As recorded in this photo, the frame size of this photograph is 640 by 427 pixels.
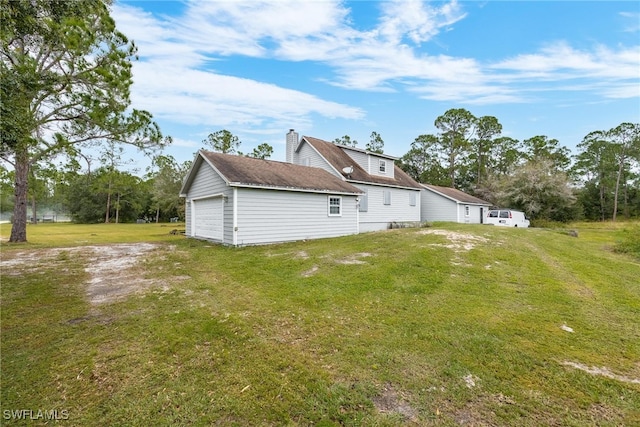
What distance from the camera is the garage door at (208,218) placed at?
12906 mm

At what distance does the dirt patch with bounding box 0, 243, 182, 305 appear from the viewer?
616cm

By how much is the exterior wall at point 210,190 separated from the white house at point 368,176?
738cm

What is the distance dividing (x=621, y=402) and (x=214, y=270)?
7.95 m

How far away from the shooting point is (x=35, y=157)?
13.9m

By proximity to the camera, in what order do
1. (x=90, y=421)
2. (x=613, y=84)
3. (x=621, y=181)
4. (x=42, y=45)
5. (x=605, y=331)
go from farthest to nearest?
1. (x=621, y=181)
2. (x=613, y=84)
3. (x=42, y=45)
4. (x=605, y=331)
5. (x=90, y=421)

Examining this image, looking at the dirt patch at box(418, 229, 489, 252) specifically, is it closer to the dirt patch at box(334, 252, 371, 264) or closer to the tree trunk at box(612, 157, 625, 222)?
the dirt patch at box(334, 252, 371, 264)

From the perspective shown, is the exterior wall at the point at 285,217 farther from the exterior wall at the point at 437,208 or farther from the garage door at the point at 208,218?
the exterior wall at the point at 437,208

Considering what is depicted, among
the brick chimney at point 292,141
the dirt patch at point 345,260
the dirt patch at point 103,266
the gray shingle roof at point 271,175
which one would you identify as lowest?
the dirt patch at point 103,266

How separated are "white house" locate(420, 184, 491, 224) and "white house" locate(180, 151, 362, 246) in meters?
11.4

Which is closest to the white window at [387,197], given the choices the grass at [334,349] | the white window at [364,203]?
the white window at [364,203]

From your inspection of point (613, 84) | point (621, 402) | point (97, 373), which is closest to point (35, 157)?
point (97, 373)

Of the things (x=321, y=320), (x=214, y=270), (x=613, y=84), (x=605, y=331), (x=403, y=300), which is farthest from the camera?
(x=613, y=84)

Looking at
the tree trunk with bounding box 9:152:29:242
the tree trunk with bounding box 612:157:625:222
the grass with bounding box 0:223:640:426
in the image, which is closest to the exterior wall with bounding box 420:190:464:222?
the grass with bounding box 0:223:640:426

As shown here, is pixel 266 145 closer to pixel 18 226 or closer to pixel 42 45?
pixel 18 226
